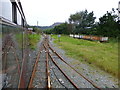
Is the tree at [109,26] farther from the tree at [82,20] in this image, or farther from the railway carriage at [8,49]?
the railway carriage at [8,49]

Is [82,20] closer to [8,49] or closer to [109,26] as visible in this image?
[109,26]

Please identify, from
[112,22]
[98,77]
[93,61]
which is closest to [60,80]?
[98,77]

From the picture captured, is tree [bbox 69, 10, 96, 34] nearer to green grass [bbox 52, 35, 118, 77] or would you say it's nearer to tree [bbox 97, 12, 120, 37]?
tree [bbox 97, 12, 120, 37]

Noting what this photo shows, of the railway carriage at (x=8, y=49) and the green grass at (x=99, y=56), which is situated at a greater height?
the railway carriage at (x=8, y=49)

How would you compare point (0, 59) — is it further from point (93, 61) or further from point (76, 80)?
point (93, 61)

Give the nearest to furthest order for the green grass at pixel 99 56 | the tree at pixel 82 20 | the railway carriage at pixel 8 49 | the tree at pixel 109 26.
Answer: the railway carriage at pixel 8 49, the green grass at pixel 99 56, the tree at pixel 109 26, the tree at pixel 82 20

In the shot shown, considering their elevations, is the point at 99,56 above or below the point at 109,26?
below

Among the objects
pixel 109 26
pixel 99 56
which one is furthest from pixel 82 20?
pixel 99 56

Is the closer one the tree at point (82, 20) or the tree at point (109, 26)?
the tree at point (109, 26)

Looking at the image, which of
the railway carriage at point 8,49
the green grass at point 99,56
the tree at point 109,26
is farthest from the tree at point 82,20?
the railway carriage at point 8,49

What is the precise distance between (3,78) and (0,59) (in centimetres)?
24

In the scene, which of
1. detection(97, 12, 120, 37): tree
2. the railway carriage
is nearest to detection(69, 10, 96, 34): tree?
detection(97, 12, 120, 37): tree

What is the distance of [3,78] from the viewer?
1457 millimetres

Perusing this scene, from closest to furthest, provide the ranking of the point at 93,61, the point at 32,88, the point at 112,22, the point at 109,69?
the point at 32,88 < the point at 109,69 < the point at 93,61 < the point at 112,22
